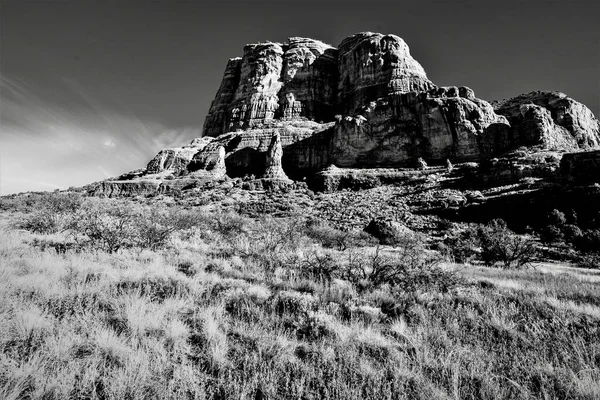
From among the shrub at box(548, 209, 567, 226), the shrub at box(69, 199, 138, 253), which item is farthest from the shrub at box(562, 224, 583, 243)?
the shrub at box(69, 199, 138, 253)

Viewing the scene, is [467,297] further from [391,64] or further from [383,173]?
[391,64]

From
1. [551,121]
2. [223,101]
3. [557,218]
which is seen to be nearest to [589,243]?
[557,218]

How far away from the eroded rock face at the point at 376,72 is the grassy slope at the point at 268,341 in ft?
214

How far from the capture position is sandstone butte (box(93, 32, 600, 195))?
45406 millimetres

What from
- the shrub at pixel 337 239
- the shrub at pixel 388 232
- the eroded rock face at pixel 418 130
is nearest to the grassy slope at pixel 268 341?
the shrub at pixel 337 239

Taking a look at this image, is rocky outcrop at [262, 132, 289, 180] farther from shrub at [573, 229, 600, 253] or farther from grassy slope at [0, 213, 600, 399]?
grassy slope at [0, 213, 600, 399]

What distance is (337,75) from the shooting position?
3031 inches

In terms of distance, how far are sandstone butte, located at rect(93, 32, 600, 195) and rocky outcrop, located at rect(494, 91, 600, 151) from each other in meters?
0.21

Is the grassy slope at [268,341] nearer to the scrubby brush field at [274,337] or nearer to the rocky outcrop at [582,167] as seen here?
the scrubby brush field at [274,337]

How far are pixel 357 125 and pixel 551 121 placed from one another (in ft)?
116

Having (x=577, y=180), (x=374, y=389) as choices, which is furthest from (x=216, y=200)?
(x=577, y=180)

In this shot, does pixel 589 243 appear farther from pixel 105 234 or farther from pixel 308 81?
pixel 308 81

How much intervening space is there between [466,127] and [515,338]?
2072 inches

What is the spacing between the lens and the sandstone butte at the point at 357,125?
4541 centimetres
